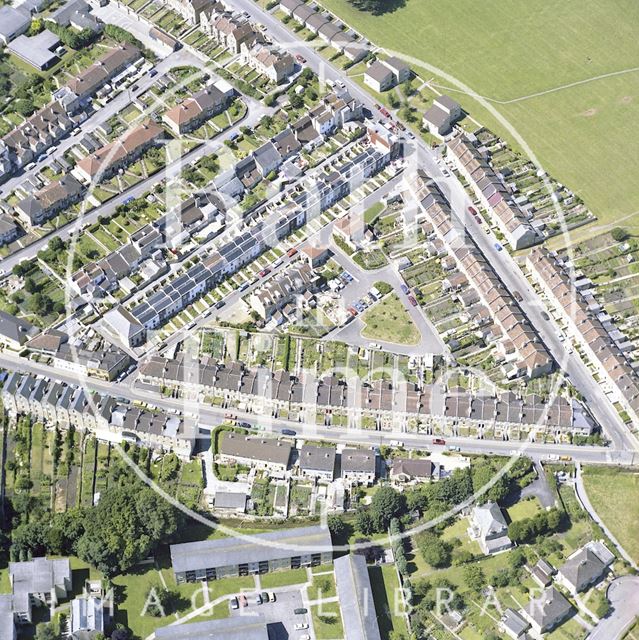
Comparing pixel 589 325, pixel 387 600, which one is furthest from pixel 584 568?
pixel 589 325

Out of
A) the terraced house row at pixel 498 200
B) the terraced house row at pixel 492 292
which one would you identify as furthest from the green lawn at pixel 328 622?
the terraced house row at pixel 498 200

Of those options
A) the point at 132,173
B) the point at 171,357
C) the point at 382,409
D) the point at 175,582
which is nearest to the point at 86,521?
the point at 175,582

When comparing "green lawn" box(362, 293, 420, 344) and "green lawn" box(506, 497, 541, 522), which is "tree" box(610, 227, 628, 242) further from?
"green lawn" box(506, 497, 541, 522)

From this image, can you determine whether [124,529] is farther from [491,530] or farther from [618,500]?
[618,500]

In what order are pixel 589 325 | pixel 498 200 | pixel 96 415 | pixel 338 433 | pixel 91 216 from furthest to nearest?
pixel 91 216, pixel 498 200, pixel 589 325, pixel 338 433, pixel 96 415

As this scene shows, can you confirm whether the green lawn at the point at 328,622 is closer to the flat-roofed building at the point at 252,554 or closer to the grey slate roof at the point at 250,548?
the flat-roofed building at the point at 252,554

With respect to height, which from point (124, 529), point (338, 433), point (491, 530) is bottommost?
point (491, 530)

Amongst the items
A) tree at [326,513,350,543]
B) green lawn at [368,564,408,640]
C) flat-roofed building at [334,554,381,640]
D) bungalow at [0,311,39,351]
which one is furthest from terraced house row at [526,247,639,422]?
bungalow at [0,311,39,351]
